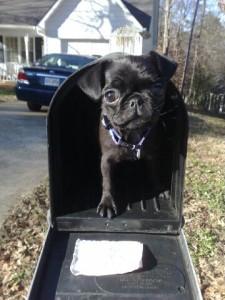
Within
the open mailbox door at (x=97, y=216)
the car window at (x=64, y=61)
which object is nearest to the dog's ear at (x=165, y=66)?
the open mailbox door at (x=97, y=216)

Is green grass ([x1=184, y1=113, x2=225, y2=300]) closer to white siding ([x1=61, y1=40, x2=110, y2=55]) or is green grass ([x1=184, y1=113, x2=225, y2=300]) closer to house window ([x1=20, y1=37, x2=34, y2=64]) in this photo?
white siding ([x1=61, y1=40, x2=110, y2=55])

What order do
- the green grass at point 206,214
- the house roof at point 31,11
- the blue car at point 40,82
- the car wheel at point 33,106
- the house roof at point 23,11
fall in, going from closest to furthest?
the green grass at point 206,214 → the blue car at point 40,82 → the car wheel at point 33,106 → the house roof at point 31,11 → the house roof at point 23,11

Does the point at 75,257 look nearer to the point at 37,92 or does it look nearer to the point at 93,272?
the point at 93,272

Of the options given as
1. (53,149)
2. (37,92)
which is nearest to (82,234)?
(53,149)

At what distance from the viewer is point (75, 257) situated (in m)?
1.93

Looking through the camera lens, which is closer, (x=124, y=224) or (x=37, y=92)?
(x=124, y=224)

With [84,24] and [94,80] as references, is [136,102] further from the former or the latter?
[84,24]

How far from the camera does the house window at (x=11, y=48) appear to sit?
22.4 meters

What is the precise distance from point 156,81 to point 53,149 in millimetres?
667

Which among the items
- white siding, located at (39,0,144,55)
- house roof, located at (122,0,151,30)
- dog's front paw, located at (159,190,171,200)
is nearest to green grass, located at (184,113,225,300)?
dog's front paw, located at (159,190,171,200)

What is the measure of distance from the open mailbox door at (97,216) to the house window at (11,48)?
2108cm

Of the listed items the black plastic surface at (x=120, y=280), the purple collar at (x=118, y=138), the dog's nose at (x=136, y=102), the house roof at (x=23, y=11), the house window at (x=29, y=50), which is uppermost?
the house roof at (x=23, y=11)

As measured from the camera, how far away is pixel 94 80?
78.0 inches

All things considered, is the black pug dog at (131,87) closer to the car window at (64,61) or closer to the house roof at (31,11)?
the car window at (64,61)
